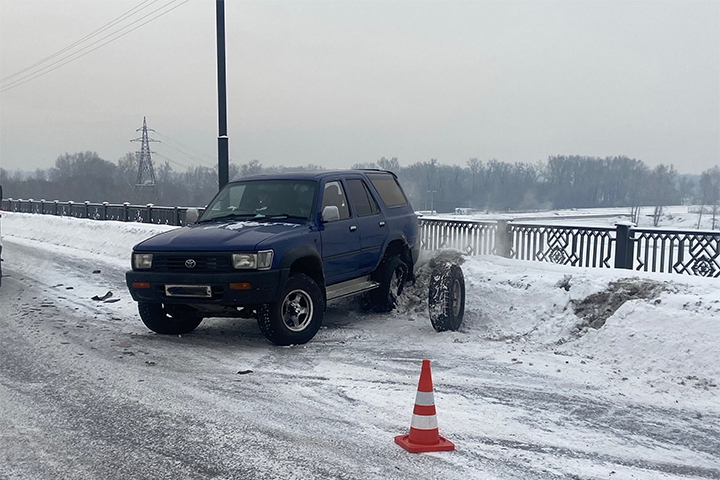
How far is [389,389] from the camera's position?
6.12m

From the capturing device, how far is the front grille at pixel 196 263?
732 cm

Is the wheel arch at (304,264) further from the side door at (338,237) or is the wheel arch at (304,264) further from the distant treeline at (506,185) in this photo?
the distant treeline at (506,185)

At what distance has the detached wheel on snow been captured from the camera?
27.8 feet

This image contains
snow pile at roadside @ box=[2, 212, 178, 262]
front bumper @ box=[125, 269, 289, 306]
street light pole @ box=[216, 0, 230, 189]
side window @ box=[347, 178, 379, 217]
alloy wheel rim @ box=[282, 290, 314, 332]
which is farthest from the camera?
snow pile at roadside @ box=[2, 212, 178, 262]

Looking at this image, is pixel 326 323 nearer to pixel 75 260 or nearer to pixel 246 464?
pixel 246 464

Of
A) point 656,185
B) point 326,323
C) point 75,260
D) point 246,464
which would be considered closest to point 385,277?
point 326,323

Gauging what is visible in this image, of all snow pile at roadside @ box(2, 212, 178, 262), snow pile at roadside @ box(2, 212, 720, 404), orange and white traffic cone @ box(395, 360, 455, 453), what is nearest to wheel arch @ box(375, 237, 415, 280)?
snow pile at roadside @ box(2, 212, 720, 404)

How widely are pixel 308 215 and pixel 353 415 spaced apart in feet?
11.4

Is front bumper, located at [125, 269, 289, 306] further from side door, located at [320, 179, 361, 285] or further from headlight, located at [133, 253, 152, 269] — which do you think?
side door, located at [320, 179, 361, 285]

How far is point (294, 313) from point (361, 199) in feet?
7.50

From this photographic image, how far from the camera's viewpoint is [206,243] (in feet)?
24.5

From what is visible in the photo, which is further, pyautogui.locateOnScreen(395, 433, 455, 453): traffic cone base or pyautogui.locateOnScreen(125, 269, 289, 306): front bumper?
pyautogui.locateOnScreen(125, 269, 289, 306): front bumper

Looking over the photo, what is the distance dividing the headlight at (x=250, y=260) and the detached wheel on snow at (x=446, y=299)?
2.43 m

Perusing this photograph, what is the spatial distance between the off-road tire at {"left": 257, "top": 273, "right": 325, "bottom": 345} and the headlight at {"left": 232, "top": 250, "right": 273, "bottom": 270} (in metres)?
0.44
